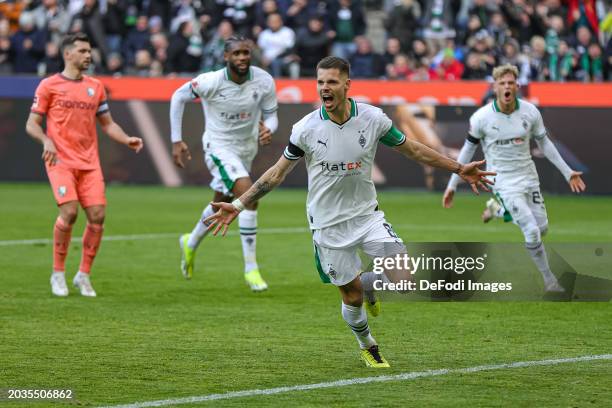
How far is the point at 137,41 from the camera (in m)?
Result: 30.1

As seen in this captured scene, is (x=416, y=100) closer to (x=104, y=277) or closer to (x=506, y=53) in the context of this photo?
(x=506, y=53)

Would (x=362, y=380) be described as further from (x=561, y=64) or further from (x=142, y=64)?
(x=142, y=64)

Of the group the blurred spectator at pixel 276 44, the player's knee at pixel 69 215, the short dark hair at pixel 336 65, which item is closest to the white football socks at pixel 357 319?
the short dark hair at pixel 336 65

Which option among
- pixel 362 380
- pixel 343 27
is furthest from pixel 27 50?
pixel 362 380

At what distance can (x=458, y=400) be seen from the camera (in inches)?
308

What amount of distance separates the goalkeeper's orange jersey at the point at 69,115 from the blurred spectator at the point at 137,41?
1740 centimetres

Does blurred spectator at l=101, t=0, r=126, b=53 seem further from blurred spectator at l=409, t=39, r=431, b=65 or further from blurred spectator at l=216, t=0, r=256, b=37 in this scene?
blurred spectator at l=409, t=39, r=431, b=65

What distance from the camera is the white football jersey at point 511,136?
1314cm

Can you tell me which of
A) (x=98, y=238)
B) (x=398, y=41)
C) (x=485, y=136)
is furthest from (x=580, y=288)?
(x=398, y=41)

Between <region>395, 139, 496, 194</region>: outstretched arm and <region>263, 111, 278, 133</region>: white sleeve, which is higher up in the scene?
<region>395, 139, 496, 194</region>: outstretched arm

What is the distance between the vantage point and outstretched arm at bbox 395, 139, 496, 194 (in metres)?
8.82

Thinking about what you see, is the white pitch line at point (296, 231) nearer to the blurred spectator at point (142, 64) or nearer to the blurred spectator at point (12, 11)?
the blurred spectator at point (142, 64)

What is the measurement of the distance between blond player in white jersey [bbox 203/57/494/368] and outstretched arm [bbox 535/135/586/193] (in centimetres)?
373

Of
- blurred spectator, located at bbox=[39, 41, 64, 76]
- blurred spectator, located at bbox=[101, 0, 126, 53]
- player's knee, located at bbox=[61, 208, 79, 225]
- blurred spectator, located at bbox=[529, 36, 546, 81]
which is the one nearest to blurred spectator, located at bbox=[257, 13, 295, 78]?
blurred spectator, located at bbox=[101, 0, 126, 53]
